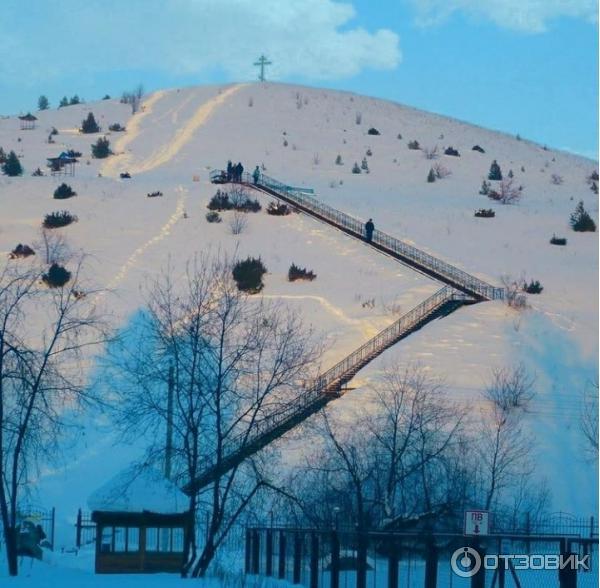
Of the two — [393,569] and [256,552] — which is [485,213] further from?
[393,569]

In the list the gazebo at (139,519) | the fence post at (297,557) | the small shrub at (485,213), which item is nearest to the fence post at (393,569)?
the fence post at (297,557)

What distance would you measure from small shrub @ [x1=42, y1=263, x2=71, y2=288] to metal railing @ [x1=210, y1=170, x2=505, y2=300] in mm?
12258

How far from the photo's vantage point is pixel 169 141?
74250 millimetres

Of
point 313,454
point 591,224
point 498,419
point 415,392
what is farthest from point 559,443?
point 591,224

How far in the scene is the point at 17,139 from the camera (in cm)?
7538

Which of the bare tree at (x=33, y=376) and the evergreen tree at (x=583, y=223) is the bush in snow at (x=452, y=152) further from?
the bare tree at (x=33, y=376)

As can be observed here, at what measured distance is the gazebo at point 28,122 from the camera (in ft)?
262

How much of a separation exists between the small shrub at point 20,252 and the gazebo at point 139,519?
2233 centimetres

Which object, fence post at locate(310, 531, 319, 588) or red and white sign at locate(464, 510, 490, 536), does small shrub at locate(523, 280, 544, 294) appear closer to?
fence post at locate(310, 531, 319, 588)

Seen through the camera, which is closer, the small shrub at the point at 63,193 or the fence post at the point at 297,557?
the fence post at the point at 297,557

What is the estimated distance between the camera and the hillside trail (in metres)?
66.9

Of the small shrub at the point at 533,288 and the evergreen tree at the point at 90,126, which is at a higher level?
the evergreen tree at the point at 90,126

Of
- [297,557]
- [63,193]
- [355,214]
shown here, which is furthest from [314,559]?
[63,193]

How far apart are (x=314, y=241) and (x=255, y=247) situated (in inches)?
109
